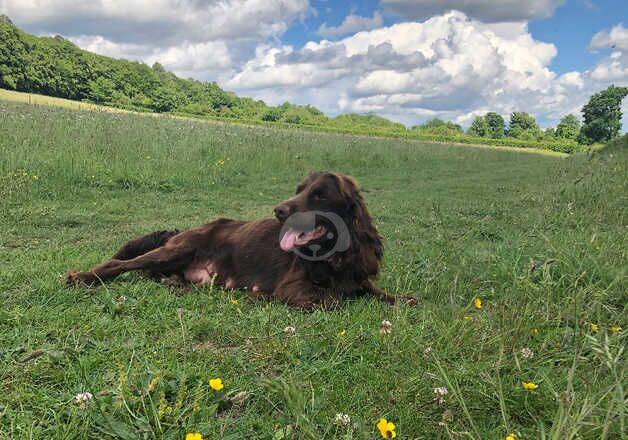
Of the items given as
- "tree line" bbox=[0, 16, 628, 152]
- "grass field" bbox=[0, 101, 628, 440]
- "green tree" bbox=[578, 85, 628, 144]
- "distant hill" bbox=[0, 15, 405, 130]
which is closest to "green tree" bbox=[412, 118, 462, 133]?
"tree line" bbox=[0, 16, 628, 152]

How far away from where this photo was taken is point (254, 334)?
2.45 metres

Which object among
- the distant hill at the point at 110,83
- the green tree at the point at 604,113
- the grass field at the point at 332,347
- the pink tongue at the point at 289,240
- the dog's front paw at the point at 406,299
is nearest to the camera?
the grass field at the point at 332,347

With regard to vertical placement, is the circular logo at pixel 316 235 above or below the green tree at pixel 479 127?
below

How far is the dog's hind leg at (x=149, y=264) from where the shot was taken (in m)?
3.35

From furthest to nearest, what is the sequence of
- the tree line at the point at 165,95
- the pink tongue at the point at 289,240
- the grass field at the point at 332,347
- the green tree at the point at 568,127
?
→ the green tree at the point at 568,127 → the tree line at the point at 165,95 → the pink tongue at the point at 289,240 → the grass field at the point at 332,347

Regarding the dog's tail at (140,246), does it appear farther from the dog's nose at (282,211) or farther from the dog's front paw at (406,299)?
the dog's front paw at (406,299)

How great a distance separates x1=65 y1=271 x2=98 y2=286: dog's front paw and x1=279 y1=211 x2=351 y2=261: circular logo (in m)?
1.46

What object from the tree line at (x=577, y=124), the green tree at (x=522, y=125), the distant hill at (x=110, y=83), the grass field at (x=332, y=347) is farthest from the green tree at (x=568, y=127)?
the grass field at (x=332, y=347)

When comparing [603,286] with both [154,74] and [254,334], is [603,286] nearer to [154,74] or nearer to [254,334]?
[254,334]

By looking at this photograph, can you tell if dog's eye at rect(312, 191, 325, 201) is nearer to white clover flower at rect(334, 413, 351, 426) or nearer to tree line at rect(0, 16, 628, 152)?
white clover flower at rect(334, 413, 351, 426)

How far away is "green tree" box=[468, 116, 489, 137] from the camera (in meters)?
76.4

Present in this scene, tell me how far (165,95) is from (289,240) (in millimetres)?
62636

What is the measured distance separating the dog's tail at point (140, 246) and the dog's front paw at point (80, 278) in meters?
0.46

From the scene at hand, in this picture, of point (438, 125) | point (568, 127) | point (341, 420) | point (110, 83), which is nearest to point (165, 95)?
point (110, 83)
